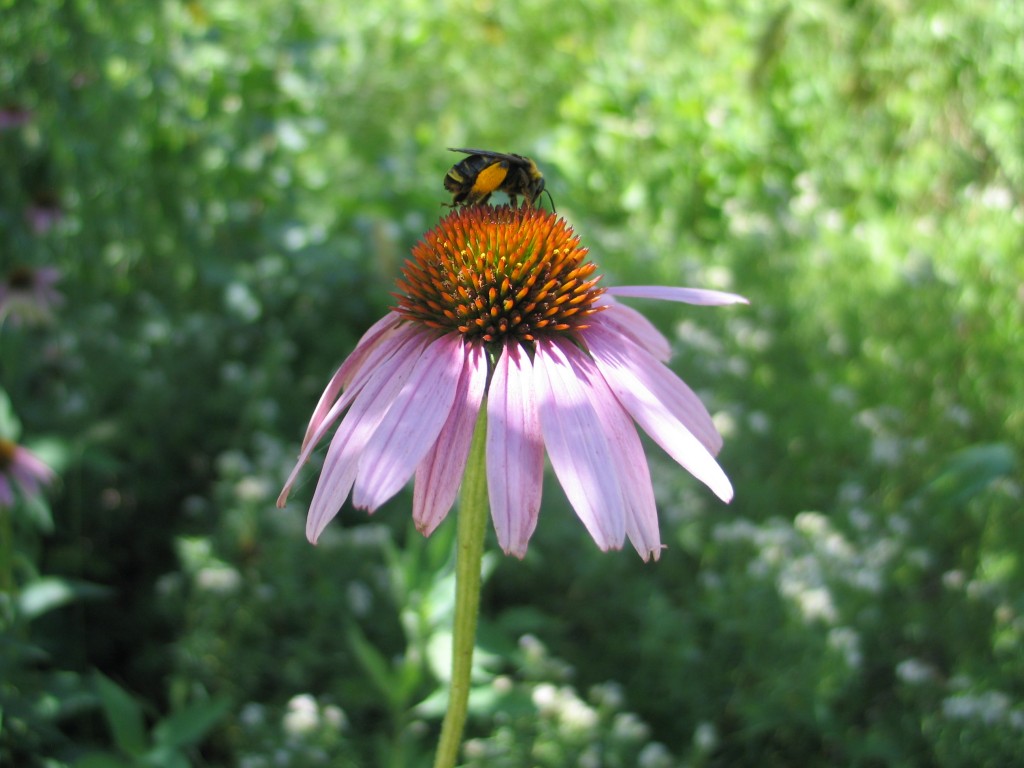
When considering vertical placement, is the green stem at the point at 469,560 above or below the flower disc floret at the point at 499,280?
below

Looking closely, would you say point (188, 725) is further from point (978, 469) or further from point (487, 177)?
point (978, 469)

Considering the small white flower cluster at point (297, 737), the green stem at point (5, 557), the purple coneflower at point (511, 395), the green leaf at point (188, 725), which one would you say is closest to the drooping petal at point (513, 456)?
the purple coneflower at point (511, 395)

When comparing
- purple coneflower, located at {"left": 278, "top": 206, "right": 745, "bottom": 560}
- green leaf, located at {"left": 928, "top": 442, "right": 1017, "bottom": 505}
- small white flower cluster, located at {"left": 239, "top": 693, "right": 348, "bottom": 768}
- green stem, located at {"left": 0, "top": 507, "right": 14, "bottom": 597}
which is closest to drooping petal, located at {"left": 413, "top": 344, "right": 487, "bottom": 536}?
purple coneflower, located at {"left": 278, "top": 206, "right": 745, "bottom": 560}

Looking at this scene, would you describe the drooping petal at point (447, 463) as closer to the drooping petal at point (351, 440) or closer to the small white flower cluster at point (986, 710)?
the drooping petal at point (351, 440)

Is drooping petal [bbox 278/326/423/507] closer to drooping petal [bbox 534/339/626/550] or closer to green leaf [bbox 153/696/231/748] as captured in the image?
drooping petal [bbox 534/339/626/550]

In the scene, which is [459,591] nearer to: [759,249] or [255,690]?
[255,690]

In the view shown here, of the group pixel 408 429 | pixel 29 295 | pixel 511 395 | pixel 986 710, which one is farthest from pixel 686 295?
pixel 29 295

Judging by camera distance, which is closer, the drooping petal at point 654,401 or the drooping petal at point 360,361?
the drooping petal at point 654,401

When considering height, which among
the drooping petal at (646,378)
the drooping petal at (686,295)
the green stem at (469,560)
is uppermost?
the drooping petal at (686,295)
